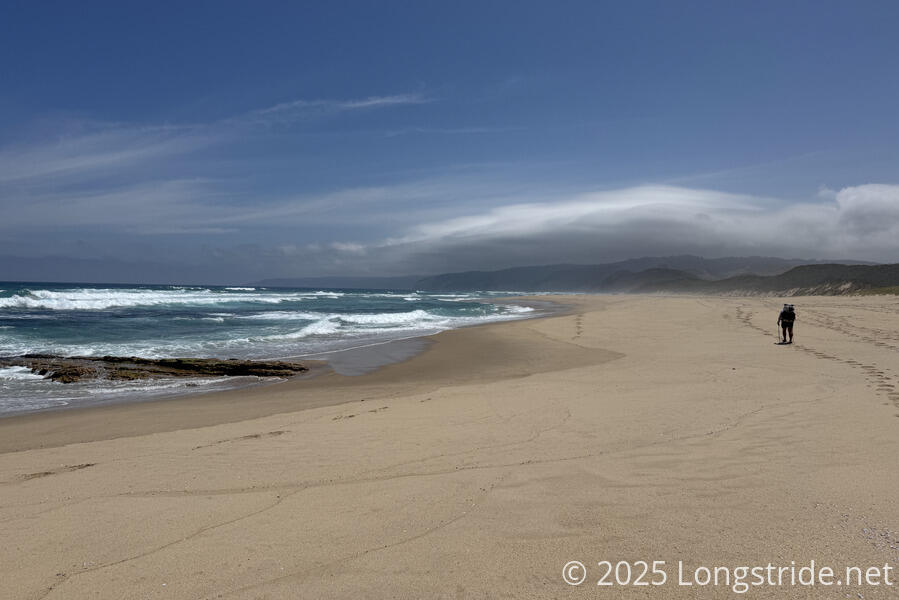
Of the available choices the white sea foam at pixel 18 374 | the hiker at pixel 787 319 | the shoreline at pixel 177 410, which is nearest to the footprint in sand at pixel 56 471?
the shoreline at pixel 177 410

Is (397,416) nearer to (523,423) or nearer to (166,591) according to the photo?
(523,423)

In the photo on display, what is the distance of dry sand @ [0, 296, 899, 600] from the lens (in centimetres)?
272

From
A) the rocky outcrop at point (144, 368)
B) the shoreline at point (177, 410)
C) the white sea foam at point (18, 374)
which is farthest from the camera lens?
the rocky outcrop at point (144, 368)

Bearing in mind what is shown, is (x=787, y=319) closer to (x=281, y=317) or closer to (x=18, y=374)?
(x=18, y=374)

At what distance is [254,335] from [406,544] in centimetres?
1978

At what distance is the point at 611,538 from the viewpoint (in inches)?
118

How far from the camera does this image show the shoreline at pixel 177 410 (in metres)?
6.93

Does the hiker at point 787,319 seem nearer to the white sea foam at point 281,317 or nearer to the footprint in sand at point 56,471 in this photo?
the footprint in sand at point 56,471

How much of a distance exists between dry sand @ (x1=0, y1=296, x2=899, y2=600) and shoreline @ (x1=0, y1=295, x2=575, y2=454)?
0.28 ft

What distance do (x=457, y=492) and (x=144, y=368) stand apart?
37.6 feet

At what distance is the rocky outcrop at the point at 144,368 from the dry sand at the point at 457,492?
3.52m

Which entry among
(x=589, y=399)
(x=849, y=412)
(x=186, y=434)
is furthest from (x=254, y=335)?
(x=849, y=412)

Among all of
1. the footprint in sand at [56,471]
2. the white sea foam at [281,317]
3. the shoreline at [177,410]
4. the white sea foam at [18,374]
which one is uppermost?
the white sea foam at [281,317]

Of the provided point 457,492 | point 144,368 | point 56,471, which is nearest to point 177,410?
point 56,471
